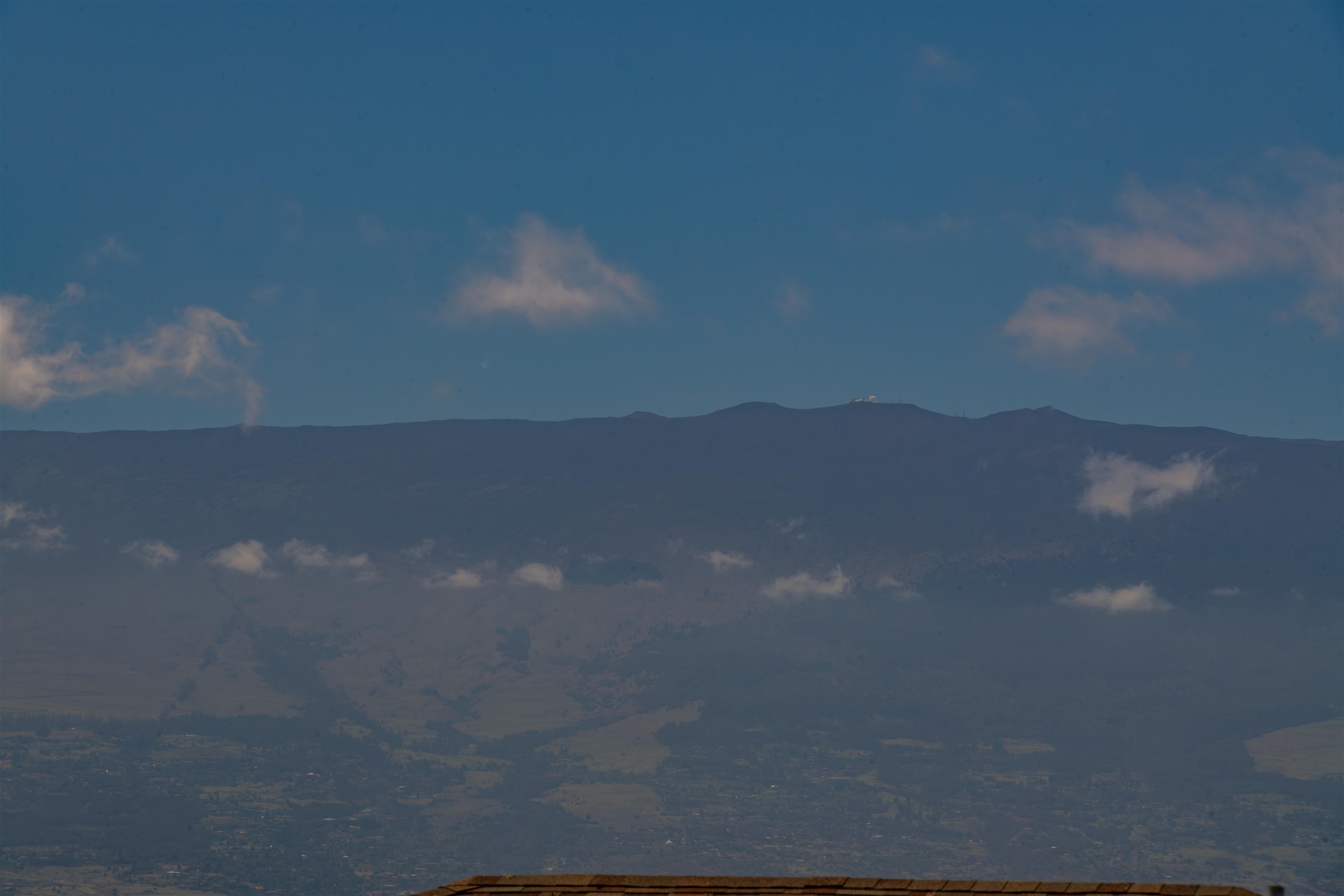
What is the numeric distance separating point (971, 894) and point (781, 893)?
13.0ft

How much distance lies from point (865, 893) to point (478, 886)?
8.85 meters

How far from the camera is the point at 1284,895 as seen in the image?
24219mm

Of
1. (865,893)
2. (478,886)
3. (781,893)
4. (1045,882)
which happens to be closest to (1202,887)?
(1045,882)

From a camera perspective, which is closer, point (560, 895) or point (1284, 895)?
point (1284, 895)

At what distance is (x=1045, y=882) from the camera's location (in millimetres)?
25781

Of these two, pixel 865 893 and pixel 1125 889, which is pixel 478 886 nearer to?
pixel 865 893

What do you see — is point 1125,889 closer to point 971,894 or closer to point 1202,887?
point 1202,887

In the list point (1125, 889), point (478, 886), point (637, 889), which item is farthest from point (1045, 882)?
point (478, 886)

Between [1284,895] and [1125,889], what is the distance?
303cm

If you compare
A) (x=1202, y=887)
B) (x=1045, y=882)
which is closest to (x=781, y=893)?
(x=1045, y=882)

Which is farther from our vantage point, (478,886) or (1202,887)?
(478,886)

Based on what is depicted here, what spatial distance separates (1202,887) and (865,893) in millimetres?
7140

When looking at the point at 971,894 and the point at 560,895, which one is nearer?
the point at 971,894

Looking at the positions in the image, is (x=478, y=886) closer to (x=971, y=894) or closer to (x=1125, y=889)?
(x=971, y=894)
